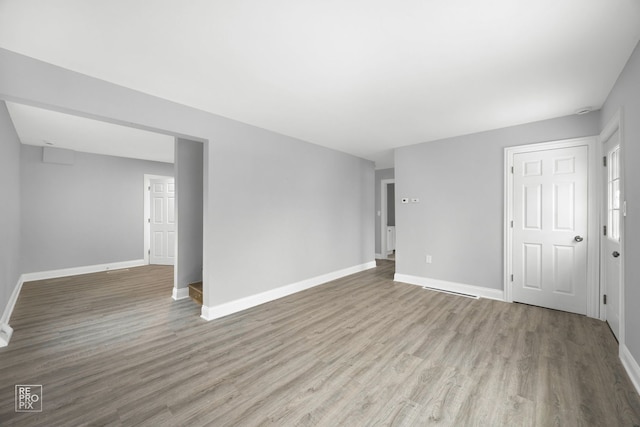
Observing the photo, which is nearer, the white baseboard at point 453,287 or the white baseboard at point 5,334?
the white baseboard at point 5,334

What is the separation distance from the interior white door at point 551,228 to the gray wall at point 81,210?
293 inches

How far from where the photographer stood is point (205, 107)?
9.82 ft

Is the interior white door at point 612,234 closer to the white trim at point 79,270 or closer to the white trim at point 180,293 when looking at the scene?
the white trim at point 180,293

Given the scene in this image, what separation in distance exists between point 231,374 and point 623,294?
3.28m

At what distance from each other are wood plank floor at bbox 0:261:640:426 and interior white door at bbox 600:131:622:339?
0.92 feet

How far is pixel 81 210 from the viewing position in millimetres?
5418

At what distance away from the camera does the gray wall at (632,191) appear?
189 cm

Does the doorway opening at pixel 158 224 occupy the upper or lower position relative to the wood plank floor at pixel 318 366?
upper

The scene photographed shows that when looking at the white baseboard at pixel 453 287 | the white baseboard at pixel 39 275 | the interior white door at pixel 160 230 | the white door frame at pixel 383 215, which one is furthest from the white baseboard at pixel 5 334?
the white door frame at pixel 383 215

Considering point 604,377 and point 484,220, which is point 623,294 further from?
point 484,220

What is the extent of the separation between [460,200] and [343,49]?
3.16m

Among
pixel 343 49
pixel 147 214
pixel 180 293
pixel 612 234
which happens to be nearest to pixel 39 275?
pixel 147 214

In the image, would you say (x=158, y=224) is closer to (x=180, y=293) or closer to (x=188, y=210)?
(x=188, y=210)

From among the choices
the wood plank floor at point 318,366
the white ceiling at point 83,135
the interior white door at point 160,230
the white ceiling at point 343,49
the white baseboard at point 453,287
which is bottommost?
the wood plank floor at point 318,366
